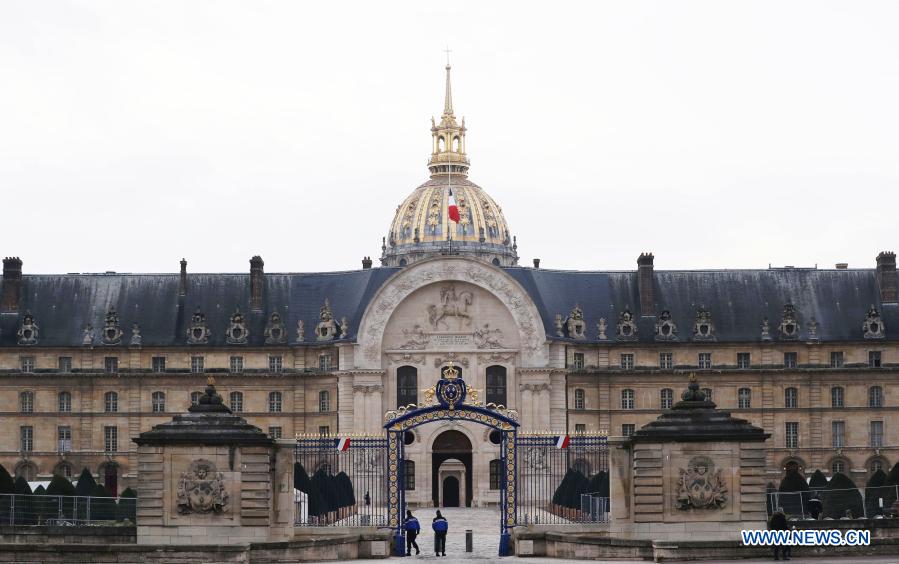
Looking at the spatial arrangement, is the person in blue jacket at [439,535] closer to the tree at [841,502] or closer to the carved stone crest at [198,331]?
the tree at [841,502]

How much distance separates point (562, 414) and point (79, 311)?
2801cm

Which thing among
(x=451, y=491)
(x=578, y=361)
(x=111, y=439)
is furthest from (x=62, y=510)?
(x=578, y=361)

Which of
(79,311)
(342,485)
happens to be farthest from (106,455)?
(342,485)

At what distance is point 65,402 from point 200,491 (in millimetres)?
62454

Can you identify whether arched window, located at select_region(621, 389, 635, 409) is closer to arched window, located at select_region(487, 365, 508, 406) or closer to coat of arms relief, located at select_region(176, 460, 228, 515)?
arched window, located at select_region(487, 365, 508, 406)

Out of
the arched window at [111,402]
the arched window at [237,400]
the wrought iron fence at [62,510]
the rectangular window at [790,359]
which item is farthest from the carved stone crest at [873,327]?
the wrought iron fence at [62,510]

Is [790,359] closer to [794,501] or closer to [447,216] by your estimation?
[794,501]

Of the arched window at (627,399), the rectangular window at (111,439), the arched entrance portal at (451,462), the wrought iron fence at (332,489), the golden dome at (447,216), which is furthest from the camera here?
the golden dome at (447,216)

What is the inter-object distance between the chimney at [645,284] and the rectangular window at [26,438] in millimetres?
34819

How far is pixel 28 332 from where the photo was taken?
116 metres

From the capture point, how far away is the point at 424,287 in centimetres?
11344

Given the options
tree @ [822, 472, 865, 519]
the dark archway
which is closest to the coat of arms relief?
tree @ [822, 472, 865, 519]

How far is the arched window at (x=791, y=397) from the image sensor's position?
381 feet

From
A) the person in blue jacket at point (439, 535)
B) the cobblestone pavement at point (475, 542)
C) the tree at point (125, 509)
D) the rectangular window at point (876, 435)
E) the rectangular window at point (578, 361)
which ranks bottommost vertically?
the cobblestone pavement at point (475, 542)
